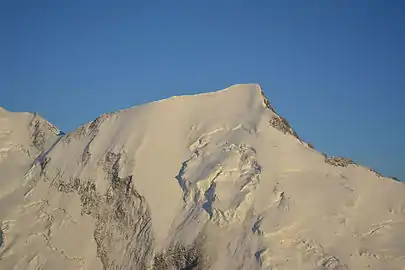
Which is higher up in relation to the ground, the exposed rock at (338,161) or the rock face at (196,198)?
the exposed rock at (338,161)

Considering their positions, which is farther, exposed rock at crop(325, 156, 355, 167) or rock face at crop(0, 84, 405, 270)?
exposed rock at crop(325, 156, 355, 167)

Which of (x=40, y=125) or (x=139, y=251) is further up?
(x=40, y=125)

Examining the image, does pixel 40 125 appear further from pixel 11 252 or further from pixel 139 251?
pixel 139 251

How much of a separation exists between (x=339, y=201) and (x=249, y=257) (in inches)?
132

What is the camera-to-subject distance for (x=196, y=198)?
19109 millimetres

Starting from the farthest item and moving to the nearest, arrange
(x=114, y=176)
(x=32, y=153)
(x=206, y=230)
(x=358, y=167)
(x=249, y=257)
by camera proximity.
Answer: (x=32, y=153) → (x=114, y=176) → (x=358, y=167) → (x=206, y=230) → (x=249, y=257)

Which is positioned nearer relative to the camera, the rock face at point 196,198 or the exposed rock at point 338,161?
the rock face at point 196,198

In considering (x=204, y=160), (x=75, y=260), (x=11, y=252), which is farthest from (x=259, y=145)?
(x=11, y=252)

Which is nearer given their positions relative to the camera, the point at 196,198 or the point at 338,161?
the point at 196,198

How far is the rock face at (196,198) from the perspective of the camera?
17.1 metres

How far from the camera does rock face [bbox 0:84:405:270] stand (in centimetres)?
1712

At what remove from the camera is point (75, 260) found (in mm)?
19656

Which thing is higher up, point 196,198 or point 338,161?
point 338,161

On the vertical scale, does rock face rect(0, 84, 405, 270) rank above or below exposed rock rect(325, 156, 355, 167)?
below
